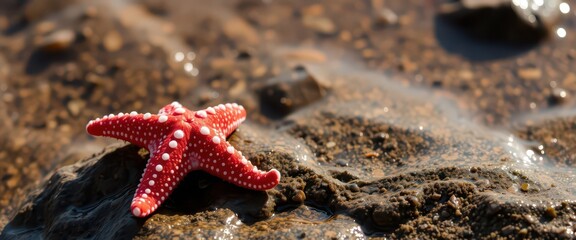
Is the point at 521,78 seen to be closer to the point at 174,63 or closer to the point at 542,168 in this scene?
the point at 542,168

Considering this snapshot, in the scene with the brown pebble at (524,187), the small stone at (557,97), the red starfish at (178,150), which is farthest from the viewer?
the small stone at (557,97)

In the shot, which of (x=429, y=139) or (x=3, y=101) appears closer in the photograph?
(x=429, y=139)

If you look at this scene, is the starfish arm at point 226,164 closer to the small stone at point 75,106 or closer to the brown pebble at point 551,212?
the brown pebble at point 551,212

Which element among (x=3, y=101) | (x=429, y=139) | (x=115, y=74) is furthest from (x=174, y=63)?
(x=429, y=139)

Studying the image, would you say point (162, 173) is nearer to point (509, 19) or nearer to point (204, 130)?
point (204, 130)

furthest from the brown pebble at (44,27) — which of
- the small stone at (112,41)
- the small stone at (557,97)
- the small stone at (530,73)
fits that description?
the small stone at (557,97)

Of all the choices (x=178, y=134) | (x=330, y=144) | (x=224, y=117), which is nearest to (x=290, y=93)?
(x=330, y=144)

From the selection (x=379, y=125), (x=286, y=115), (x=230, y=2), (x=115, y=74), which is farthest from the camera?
(x=230, y=2)
